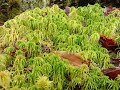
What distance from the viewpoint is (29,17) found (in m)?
2.55

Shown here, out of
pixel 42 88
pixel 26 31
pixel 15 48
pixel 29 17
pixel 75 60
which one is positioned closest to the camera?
pixel 42 88

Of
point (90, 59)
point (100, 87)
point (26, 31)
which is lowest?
point (100, 87)

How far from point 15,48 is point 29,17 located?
0.43 meters

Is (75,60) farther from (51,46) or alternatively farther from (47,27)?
(47,27)

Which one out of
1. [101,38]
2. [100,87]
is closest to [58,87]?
[100,87]

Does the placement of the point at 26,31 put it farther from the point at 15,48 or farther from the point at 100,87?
the point at 100,87

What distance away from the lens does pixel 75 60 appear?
2.02 m

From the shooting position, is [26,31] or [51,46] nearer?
[51,46]

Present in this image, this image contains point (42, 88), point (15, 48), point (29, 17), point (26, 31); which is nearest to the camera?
point (42, 88)

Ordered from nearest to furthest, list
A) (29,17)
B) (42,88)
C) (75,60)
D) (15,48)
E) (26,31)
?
(42,88) < (75,60) < (15,48) < (26,31) < (29,17)

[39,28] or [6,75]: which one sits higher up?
[39,28]

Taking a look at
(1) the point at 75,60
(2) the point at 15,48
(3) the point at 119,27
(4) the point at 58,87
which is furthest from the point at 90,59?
(3) the point at 119,27

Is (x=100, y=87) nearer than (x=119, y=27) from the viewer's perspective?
Yes

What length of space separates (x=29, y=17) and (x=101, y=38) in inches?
22.3
